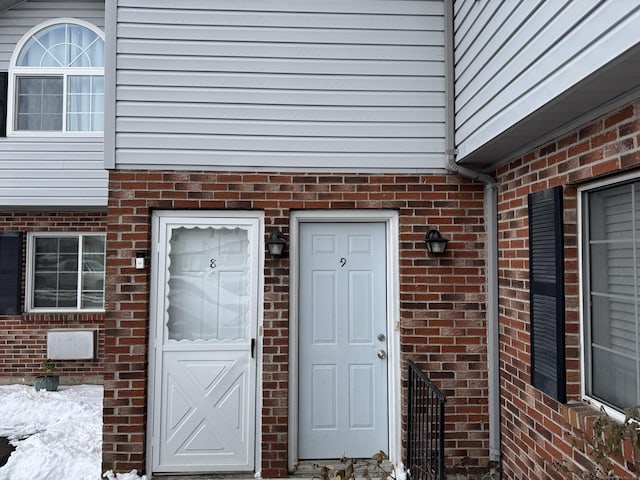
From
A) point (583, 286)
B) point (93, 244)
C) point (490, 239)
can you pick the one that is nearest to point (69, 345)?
point (93, 244)

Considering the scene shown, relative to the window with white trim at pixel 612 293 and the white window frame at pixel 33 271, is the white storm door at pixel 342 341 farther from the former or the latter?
the white window frame at pixel 33 271

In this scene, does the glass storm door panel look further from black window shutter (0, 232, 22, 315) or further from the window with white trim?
black window shutter (0, 232, 22, 315)

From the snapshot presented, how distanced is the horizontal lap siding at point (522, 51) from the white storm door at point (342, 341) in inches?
48.9

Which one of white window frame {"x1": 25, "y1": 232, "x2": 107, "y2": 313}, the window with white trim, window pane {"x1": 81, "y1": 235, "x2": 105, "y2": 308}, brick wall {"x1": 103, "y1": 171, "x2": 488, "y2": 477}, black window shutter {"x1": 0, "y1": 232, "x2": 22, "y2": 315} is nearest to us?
the window with white trim

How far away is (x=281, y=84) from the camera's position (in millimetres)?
3633

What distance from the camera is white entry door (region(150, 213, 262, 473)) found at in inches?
140

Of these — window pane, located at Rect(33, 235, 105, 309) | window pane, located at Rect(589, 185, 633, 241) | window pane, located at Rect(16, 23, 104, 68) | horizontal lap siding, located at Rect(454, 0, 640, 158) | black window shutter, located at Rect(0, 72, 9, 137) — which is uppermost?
window pane, located at Rect(16, 23, 104, 68)

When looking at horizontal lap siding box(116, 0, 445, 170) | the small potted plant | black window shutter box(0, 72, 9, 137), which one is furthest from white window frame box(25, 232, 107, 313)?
horizontal lap siding box(116, 0, 445, 170)

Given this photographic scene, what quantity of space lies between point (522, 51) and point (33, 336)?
7140 millimetres

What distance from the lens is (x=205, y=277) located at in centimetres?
369

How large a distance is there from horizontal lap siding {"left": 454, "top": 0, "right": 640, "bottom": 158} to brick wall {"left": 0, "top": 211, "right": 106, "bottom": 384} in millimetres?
5906

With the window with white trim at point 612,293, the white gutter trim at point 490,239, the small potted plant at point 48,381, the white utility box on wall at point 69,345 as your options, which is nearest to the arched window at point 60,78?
the white utility box on wall at point 69,345

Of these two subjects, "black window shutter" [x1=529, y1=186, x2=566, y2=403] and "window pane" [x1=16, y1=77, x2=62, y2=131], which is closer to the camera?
"black window shutter" [x1=529, y1=186, x2=566, y2=403]

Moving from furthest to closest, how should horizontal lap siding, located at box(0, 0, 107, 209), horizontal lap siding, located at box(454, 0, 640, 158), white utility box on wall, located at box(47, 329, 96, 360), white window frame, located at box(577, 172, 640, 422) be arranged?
white utility box on wall, located at box(47, 329, 96, 360) → horizontal lap siding, located at box(0, 0, 107, 209) → white window frame, located at box(577, 172, 640, 422) → horizontal lap siding, located at box(454, 0, 640, 158)
